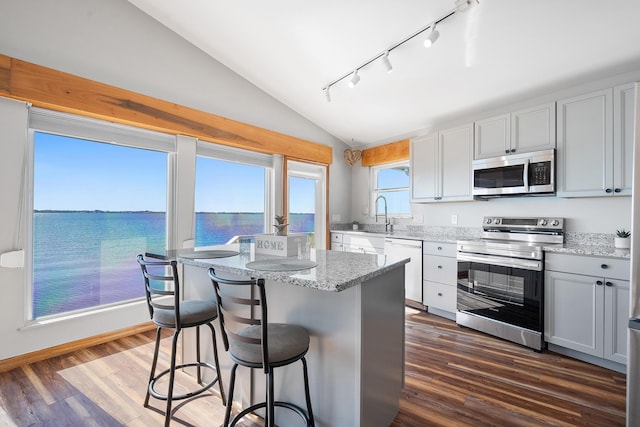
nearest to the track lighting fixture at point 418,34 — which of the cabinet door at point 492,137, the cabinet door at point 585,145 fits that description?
the cabinet door at point 492,137

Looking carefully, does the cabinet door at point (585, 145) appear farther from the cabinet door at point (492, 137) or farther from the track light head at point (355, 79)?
the track light head at point (355, 79)

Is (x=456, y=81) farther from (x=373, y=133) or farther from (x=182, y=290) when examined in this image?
(x=182, y=290)

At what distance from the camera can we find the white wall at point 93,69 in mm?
2273

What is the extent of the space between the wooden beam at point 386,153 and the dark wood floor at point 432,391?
8.88 feet

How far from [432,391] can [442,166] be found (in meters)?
2.57

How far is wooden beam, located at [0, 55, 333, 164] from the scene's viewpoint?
2.25 m

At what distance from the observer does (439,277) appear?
339 cm

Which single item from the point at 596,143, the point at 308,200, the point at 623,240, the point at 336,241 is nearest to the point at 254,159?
the point at 308,200

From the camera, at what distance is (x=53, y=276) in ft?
8.52

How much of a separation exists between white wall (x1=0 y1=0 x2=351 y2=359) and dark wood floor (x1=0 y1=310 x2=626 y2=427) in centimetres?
35

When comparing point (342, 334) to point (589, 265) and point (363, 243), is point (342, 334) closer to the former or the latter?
point (589, 265)

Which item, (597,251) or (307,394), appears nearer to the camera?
(307,394)

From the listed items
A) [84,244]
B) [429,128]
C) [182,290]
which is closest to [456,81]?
[429,128]

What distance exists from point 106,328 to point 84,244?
2.67ft
